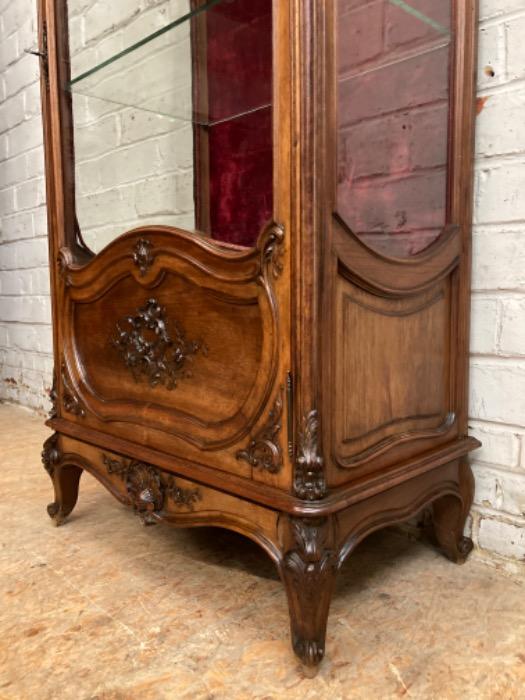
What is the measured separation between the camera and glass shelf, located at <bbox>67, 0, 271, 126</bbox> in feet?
3.85

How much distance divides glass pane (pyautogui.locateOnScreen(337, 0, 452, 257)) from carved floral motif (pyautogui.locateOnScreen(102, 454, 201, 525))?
524 millimetres

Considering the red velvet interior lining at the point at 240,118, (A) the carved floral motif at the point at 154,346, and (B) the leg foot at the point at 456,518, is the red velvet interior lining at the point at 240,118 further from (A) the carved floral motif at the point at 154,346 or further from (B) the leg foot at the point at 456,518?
(B) the leg foot at the point at 456,518

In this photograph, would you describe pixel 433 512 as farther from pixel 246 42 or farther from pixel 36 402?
pixel 36 402

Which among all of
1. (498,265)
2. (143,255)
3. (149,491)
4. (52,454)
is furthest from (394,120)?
(52,454)

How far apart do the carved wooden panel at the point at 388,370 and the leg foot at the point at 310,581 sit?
0.12 metres

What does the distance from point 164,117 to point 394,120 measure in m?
0.57

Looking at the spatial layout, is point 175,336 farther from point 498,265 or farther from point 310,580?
point 498,265

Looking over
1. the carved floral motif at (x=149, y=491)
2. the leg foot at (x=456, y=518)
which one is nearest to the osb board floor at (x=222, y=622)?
the leg foot at (x=456, y=518)

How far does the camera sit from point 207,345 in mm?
1016

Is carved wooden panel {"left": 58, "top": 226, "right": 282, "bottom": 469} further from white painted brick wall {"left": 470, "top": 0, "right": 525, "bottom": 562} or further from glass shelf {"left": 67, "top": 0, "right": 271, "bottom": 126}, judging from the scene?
white painted brick wall {"left": 470, "top": 0, "right": 525, "bottom": 562}

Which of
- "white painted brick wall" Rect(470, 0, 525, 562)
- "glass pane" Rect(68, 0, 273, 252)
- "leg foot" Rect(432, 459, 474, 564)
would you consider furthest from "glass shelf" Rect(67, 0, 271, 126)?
"leg foot" Rect(432, 459, 474, 564)

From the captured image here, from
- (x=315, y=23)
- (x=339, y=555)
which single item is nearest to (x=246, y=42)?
(x=315, y=23)

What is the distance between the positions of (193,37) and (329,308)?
27.0 inches

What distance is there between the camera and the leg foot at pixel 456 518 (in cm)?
117
